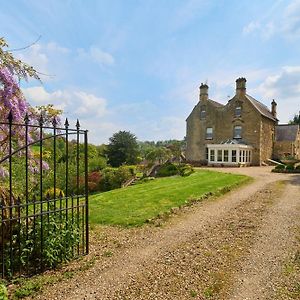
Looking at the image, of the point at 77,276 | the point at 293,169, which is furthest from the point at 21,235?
the point at 293,169

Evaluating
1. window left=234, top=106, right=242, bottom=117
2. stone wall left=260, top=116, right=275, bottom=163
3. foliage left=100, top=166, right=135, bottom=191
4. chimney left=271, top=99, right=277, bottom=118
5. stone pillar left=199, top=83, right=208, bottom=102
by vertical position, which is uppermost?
stone pillar left=199, top=83, right=208, bottom=102

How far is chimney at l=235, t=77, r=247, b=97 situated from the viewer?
110 feet

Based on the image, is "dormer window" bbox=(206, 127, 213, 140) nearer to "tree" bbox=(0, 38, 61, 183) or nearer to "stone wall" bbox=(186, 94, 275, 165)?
"stone wall" bbox=(186, 94, 275, 165)

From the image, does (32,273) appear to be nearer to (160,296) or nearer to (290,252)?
(160,296)

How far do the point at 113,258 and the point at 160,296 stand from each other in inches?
60.9

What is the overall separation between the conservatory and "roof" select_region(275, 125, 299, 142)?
7817 mm

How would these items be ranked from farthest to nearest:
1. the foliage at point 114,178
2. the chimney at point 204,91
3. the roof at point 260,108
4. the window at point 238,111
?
the chimney at point 204,91, the window at point 238,111, the roof at point 260,108, the foliage at point 114,178

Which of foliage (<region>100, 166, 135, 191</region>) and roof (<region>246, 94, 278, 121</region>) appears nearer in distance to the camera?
Result: foliage (<region>100, 166, 135, 191</region>)

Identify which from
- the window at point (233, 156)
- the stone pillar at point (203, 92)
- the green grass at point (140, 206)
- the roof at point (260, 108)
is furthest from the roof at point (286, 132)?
the green grass at point (140, 206)

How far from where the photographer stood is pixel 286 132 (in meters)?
38.5

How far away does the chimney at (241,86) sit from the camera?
1320 inches

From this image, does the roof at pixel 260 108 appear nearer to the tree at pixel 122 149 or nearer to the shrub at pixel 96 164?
the tree at pixel 122 149

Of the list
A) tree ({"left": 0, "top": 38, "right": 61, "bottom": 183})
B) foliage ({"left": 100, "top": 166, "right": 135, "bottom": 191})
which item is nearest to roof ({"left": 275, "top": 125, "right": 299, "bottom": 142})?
foliage ({"left": 100, "top": 166, "right": 135, "bottom": 191})

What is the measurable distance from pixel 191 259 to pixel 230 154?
27.5m
